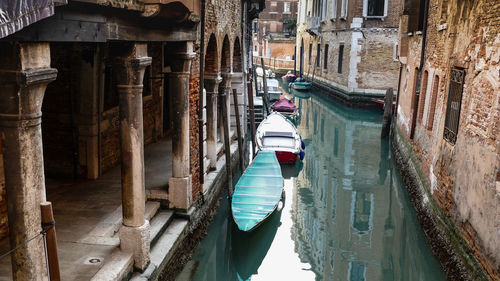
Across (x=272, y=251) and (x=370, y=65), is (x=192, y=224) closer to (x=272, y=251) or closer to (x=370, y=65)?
(x=272, y=251)

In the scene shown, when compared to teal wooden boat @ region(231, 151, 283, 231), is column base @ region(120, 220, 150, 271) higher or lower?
higher

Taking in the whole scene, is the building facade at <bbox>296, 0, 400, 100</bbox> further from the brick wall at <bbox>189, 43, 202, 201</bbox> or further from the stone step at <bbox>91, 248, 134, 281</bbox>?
the stone step at <bbox>91, 248, 134, 281</bbox>

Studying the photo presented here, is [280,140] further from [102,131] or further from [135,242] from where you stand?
[135,242]

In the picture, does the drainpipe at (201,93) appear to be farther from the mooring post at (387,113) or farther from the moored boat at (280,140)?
the mooring post at (387,113)

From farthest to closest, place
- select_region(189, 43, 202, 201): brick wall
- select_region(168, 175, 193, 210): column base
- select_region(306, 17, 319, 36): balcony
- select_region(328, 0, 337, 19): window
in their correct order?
select_region(306, 17, 319, 36): balcony < select_region(328, 0, 337, 19): window < select_region(189, 43, 202, 201): brick wall < select_region(168, 175, 193, 210): column base

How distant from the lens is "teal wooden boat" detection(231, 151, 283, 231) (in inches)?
297

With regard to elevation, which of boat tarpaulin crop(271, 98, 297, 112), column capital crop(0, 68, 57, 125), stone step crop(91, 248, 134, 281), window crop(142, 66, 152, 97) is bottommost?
boat tarpaulin crop(271, 98, 297, 112)

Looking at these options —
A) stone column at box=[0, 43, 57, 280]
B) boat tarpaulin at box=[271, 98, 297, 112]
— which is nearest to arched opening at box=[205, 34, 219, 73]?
stone column at box=[0, 43, 57, 280]

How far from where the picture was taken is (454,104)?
24.1ft

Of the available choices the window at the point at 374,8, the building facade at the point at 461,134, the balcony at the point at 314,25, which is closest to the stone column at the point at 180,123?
the building facade at the point at 461,134

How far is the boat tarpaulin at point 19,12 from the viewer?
2385 millimetres

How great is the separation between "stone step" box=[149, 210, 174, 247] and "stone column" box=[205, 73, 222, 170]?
8.31 ft

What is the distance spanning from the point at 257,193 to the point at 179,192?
2.24 metres

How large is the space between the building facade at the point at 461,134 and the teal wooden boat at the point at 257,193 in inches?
104
